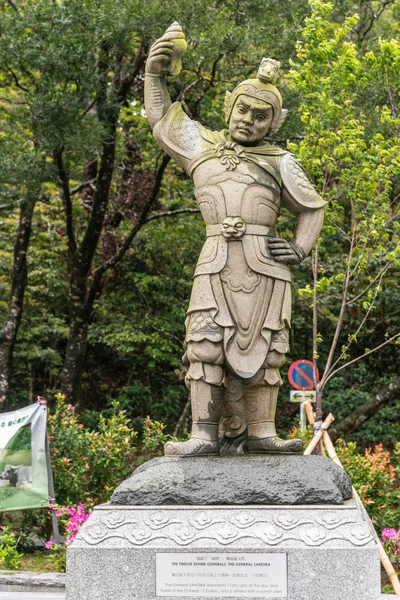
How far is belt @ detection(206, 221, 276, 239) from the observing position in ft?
16.9

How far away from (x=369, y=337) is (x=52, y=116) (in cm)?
762

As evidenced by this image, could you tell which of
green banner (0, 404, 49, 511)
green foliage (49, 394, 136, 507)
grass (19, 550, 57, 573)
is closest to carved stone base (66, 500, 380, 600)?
grass (19, 550, 57, 573)

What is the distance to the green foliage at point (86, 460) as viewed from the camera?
8.72m

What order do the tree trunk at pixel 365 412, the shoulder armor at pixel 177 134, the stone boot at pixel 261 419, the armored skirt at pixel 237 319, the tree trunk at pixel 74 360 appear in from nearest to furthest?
the armored skirt at pixel 237 319, the stone boot at pixel 261 419, the shoulder armor at pixel 177 134, the tree trunk at pixel 365 412, the tree trunk at pixel 74 360

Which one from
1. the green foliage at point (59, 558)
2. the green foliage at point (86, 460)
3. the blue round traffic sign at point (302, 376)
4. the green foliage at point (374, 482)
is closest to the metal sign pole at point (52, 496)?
the green foliage at point (59, 558)

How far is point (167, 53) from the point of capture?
534 cm

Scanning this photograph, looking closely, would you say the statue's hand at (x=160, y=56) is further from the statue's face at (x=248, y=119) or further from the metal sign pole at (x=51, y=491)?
the metal sign pole at (x=51, y=491)

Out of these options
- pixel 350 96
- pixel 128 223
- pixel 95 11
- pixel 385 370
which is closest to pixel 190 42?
pixel 95 11

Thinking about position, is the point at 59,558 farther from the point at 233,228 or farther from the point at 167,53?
the point at 167,53

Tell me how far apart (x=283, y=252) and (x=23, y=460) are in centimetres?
406

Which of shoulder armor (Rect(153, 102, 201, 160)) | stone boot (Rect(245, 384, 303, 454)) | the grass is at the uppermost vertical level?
shoulder armor (Rect(153, 102, 201, 160))

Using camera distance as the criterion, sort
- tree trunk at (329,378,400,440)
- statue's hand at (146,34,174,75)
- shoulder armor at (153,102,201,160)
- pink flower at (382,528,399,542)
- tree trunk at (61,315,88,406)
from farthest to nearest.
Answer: tree trunk at (61,315,88,406)
tree trunk at (329,378,400,440)
pink flower at (382,528,399,542)
shoulder armor at (153,102,201,160)
statue's hand at (146,34,174,75)

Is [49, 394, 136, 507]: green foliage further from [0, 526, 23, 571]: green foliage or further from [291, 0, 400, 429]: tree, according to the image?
[291, 0, 400, 429]: tree

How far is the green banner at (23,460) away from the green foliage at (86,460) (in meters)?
0.52
